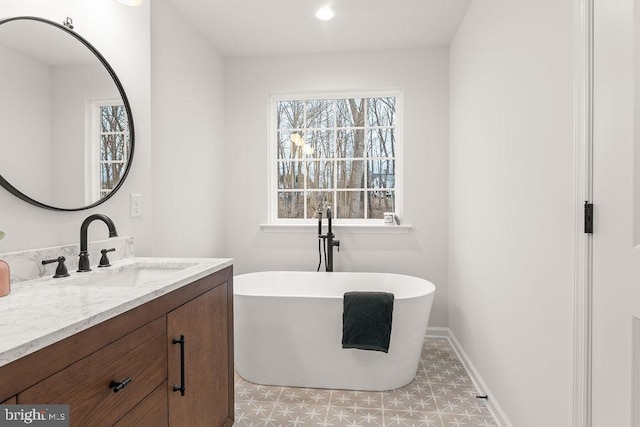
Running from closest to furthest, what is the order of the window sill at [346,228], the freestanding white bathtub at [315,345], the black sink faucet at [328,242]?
the freestanding white bathtub at [315,345] → the black sink faucet at [328,242] → the window sill at [346,228]

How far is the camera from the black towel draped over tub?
2227mm

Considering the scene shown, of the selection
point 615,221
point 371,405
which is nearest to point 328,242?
point 371,405

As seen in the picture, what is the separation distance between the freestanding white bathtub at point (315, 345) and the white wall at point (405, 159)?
939 millimetres

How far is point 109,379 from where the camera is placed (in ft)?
3.21

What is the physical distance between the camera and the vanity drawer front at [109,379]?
32.5 inches

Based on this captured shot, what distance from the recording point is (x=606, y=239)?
1105 mm

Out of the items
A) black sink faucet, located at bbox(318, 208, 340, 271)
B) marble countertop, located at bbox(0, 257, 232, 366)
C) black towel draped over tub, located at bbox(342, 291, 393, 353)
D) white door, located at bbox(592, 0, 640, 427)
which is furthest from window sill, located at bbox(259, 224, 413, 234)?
white door, located at bbox(592, 0, 640, 427)

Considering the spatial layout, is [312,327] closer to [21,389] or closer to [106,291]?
[106,291]

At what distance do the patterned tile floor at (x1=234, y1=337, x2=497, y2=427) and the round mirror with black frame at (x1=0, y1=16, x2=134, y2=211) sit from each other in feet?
4.82

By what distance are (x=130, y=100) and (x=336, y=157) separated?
1.94 m

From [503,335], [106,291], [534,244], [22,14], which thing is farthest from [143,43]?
[503,335]

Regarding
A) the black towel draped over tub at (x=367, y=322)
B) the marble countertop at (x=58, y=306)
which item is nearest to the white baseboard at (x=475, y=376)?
the black towel draped over tub at (x=367, y=322)

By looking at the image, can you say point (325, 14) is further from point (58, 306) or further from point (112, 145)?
point (58, 306)

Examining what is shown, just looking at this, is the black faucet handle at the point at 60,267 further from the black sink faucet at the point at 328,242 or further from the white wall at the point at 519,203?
the black sink faucet at the point at 328,242
